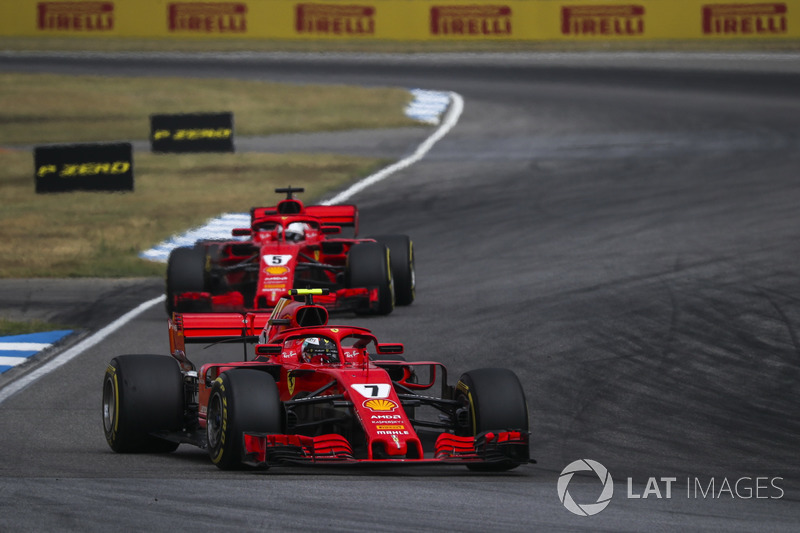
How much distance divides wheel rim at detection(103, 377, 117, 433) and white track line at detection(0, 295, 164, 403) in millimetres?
2165

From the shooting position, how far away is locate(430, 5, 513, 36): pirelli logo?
49938 millimetres

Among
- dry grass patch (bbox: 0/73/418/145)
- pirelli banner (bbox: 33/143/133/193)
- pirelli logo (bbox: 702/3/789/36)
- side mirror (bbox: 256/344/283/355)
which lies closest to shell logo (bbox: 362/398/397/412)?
side mirror (bbox: 256/344/283/355)

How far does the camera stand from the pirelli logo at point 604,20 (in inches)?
1908

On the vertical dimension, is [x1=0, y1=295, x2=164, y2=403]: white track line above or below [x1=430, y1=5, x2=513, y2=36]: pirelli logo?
below

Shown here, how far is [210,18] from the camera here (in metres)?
51.2

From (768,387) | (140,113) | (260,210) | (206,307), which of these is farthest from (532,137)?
(768,387)

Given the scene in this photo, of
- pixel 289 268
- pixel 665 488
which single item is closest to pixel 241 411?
pixel 665 488

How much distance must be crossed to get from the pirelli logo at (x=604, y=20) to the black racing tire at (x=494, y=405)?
A: 39.2m

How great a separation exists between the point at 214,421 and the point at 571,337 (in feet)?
19.8

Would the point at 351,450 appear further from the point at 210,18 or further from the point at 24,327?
the point at 210,18

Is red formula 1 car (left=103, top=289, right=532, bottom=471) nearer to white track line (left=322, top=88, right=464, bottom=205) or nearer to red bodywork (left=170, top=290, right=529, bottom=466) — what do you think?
red bodywork (left=170, top=290, right=529, bottom=466)

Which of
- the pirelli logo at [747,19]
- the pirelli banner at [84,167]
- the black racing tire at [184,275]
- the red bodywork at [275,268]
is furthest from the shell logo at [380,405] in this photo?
the pirelli logo at [747,19]

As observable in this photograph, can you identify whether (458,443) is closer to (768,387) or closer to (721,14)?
(768,387)

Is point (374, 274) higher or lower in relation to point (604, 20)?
lower
